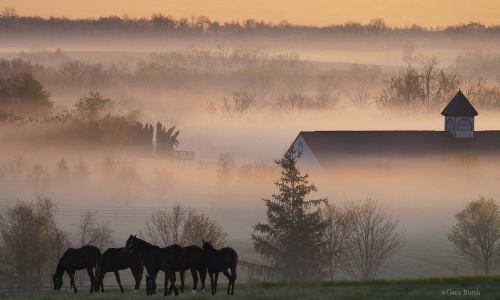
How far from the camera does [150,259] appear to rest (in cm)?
4488

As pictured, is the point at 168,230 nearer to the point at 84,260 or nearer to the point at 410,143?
the point at 410,143

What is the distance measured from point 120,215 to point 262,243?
199 feet

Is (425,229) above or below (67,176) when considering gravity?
below

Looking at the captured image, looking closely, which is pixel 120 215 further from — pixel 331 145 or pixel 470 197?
pixel 470 197

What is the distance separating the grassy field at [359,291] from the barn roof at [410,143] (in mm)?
102146

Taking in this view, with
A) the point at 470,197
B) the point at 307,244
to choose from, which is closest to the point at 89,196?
the point at 470,197

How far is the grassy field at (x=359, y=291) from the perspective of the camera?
43.1 meters

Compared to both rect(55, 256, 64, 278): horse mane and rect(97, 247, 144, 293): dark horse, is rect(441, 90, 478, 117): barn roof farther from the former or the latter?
rect(97, 247, 144, 293): dark horse

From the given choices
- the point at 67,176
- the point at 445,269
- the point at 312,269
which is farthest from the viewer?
the point at 67,176

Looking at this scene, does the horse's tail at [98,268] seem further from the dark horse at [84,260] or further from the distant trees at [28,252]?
the distant trees at [28,252]

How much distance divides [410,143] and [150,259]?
115 meters

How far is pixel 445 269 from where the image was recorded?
105 m

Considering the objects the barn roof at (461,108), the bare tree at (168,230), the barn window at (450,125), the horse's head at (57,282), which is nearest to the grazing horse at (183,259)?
the horse's head at (57,282)

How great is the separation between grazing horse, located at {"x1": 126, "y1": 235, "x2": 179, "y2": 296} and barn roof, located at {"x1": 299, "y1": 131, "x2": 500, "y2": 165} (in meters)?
106
